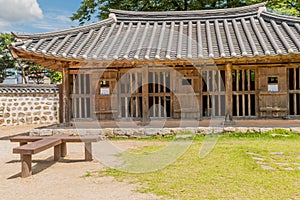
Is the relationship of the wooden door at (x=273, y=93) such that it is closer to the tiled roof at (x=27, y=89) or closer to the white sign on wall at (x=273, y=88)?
the white sign on wall at (x=273, y=88)

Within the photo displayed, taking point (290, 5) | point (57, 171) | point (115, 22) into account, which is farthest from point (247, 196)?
point (290, 5)

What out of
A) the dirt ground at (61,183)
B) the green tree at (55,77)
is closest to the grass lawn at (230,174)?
the dirt ground at (61,183)

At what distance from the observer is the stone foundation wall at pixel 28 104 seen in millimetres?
14273

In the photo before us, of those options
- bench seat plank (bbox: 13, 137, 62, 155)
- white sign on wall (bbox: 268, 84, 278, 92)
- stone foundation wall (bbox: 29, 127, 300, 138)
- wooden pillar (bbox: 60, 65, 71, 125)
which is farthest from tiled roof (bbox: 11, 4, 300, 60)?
bench seat plank (bbox: 13, 137, 62, 155)

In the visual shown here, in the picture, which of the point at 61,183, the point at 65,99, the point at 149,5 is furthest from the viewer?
the point at 149,5

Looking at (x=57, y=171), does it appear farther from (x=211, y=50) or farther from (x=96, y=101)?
(x=211, y=50)

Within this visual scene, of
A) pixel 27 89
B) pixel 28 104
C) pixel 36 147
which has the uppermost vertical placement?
pixel 27 89

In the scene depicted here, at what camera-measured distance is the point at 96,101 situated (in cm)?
1006

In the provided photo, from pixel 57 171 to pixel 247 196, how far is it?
335 cm

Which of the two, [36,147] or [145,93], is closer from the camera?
[36,147]

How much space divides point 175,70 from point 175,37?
3.79ft

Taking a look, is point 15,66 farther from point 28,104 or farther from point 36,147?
point 36,147

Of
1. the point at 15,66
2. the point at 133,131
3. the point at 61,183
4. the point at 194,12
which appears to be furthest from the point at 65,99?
the point at 15,66

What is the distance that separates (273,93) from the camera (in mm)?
9508
